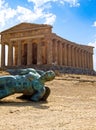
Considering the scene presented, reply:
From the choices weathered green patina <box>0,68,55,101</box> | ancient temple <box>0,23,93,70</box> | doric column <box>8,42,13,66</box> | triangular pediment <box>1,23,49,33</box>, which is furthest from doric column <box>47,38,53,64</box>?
weathered green patina <box>0,68,55,101</box>

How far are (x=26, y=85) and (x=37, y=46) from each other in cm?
5934

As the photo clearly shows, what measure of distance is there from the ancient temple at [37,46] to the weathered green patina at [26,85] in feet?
171

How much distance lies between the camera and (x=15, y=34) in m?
81.3

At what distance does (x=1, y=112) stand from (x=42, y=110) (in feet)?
7.50

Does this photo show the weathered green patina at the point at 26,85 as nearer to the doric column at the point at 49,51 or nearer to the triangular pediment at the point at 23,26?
the doric column at the point at 49,51

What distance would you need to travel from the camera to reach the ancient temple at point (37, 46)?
247 feet

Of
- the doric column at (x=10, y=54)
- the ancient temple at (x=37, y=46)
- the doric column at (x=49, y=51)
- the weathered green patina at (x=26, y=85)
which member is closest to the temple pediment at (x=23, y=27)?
the ancient temple at (x=37, y=46)

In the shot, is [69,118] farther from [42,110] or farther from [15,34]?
[15,34]

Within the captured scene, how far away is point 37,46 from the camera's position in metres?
79.2

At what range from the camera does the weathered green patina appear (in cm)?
1950

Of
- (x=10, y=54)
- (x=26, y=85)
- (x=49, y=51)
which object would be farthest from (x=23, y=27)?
(x=26, y=85)

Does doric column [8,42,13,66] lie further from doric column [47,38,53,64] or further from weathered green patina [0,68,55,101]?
weathered green patina [0,68,55,101]

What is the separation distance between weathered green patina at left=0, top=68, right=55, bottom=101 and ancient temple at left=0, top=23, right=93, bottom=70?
52196 millimetres

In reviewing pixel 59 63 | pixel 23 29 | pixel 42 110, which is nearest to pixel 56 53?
pixel 59 63
